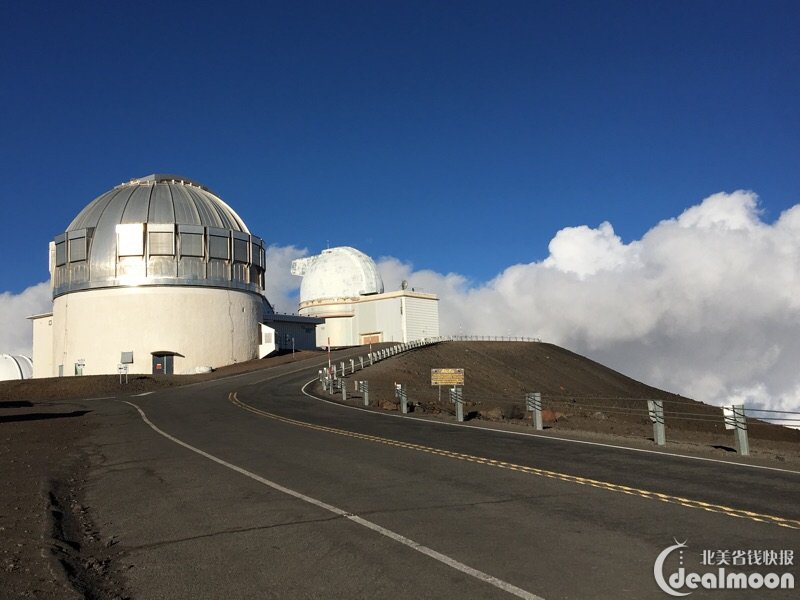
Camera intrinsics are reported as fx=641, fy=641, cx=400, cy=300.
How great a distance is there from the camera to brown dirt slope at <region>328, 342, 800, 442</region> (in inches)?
1296

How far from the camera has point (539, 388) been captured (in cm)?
5994

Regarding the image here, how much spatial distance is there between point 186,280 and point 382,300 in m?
→ 29.2

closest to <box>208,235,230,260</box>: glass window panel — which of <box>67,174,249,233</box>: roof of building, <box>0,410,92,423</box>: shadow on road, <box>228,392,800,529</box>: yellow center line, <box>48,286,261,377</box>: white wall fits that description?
<box>67,174,249,233</box>: roof of building

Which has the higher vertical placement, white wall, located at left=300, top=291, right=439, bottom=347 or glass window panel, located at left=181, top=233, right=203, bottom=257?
glass window panel, located at left=181, top=233, right=203, bottom=257

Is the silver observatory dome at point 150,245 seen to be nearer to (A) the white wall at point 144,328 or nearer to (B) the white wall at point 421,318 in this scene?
(A) the white wall at point 144,328

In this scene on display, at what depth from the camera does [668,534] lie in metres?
6.97

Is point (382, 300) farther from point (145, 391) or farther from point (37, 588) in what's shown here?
point (37, 588)

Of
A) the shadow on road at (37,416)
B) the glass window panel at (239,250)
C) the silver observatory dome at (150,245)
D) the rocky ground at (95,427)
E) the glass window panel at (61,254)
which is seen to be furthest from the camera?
the glass window panel at (239,250)

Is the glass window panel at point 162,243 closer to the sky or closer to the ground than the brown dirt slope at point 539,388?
closer to the sky

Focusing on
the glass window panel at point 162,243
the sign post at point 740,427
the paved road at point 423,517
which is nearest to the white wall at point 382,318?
the glass window panel at point 162,243

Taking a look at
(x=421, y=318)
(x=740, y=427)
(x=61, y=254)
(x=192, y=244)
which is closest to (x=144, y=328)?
(x=192, y=244)

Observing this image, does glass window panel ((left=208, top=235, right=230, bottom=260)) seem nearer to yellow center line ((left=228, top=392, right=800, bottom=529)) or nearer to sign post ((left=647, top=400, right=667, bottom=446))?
yellow center line ((left=228, top=392, right=800, bottom=529))

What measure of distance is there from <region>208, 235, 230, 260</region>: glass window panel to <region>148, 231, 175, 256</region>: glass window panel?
11.4 ft

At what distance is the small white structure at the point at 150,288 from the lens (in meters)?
58.2
